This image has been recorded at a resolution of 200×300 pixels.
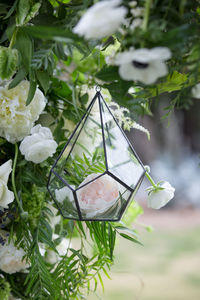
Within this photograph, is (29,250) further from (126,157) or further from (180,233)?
(180,233)

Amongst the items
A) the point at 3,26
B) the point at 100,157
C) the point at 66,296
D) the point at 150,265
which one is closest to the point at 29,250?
the point at 66,296

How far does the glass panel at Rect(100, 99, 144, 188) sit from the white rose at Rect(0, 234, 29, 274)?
300 mm

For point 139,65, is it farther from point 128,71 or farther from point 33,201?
point 33,201

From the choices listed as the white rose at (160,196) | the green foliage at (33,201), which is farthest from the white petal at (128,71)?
the green foliage at (33,201)

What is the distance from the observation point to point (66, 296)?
735 mm

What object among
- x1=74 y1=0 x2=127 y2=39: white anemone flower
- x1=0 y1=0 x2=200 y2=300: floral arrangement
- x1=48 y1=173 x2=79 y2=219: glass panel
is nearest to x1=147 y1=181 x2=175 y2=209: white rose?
x1=0 y1=0 x2=200 y2=300: floral arrangement

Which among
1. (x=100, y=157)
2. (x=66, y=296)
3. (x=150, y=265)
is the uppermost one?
(x=100, y=157)

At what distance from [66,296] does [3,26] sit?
19.5 inches

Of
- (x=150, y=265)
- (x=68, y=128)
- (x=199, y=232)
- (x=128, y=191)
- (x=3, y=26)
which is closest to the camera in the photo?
(x=128, y=191)

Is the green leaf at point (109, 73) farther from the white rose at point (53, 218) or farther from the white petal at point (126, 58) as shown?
the white rose at point (53, 218)

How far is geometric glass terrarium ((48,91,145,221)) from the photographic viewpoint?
54cm

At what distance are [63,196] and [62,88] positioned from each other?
0.94 feet

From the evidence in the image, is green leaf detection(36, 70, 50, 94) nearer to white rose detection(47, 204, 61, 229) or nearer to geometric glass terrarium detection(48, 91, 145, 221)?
geometric glass terrarium detection(48, 91, 145, 221)

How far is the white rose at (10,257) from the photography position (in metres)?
0.75
